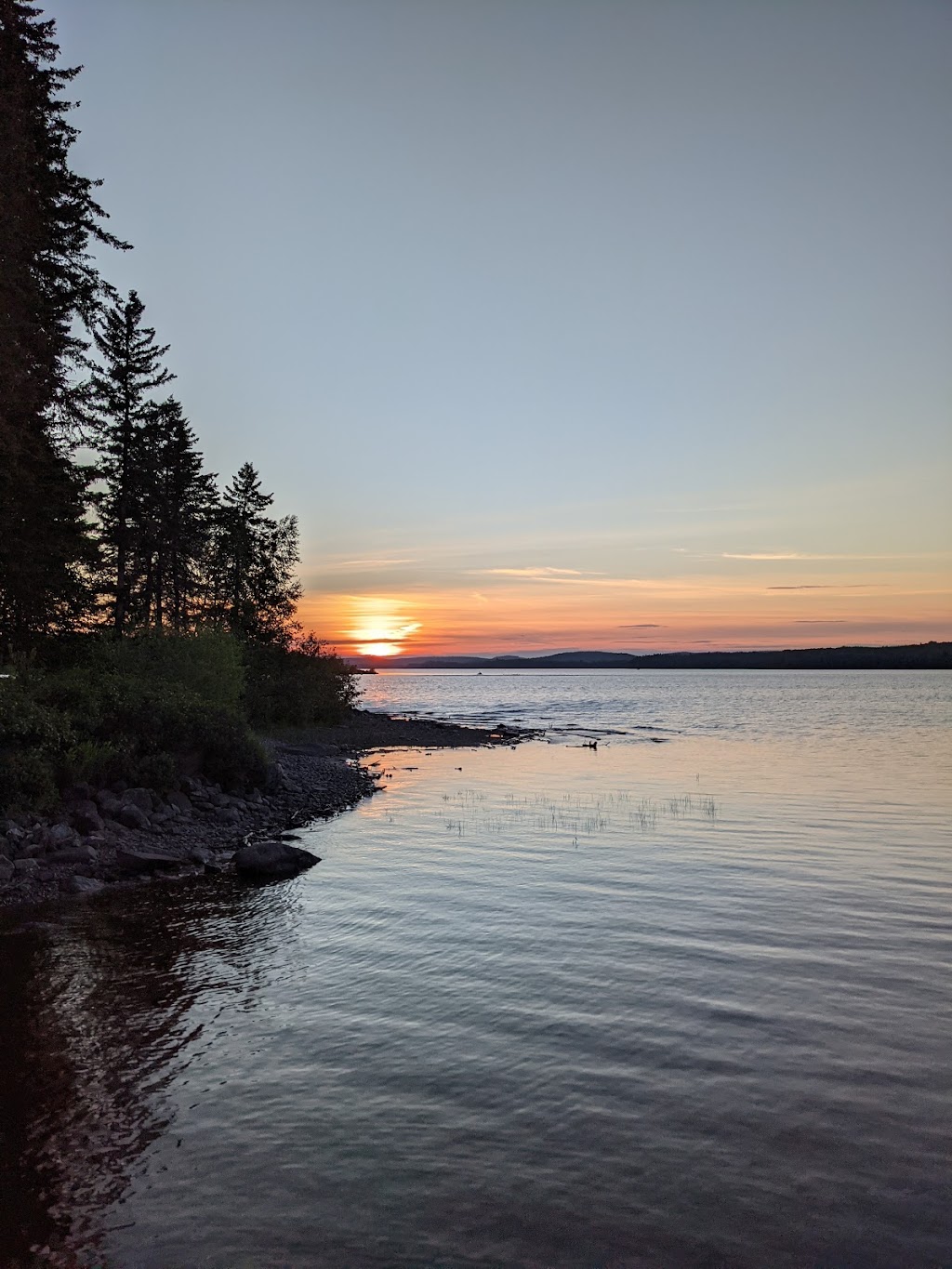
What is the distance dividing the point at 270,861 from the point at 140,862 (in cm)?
276

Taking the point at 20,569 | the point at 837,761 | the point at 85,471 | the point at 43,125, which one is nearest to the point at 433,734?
the point at 837,761

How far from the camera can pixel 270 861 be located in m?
19.0

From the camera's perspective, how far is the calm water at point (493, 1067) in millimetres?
6613

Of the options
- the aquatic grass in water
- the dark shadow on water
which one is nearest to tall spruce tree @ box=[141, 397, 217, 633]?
the aquatic grass in water

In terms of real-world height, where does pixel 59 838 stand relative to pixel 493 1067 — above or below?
above

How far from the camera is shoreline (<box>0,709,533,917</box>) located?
56.2 ft

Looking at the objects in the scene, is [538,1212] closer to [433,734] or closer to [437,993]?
[437,993]

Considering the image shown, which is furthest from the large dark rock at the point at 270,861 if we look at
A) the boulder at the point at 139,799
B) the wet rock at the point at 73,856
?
the boulder at the point at 139,799

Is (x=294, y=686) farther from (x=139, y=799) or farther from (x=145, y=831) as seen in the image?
(x=145, y=831)

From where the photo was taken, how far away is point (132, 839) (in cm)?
2059

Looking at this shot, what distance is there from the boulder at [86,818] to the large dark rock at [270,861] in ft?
11.7

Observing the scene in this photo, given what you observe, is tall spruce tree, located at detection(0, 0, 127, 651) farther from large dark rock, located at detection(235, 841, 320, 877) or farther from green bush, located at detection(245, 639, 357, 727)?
green bush, located at detection(245, 639, 357, 727)

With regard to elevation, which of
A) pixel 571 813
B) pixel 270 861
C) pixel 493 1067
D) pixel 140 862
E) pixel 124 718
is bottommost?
pixel 571 813

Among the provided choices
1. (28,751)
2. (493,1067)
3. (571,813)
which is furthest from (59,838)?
(571,813)
